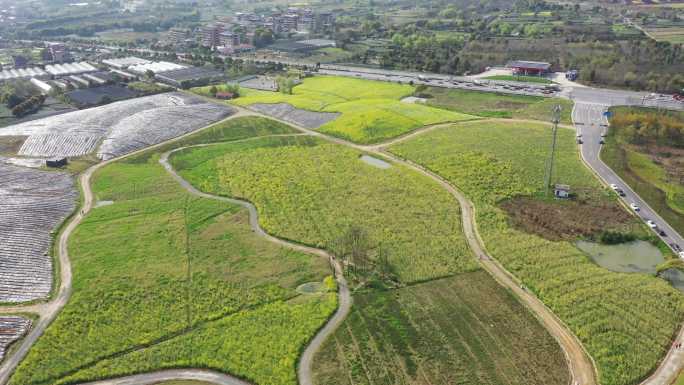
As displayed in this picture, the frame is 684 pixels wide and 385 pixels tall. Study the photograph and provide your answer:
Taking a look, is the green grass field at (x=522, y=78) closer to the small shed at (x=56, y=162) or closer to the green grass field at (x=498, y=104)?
the green grass field at (x=498, y=104)

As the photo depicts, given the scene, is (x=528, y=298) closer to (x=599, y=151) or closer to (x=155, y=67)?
(x=599, y=151)

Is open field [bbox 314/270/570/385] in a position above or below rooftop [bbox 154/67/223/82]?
below

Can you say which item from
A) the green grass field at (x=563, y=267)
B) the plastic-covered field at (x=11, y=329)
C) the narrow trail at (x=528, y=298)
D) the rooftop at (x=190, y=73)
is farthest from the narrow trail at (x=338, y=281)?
the rooftop at (x=190, y=73)

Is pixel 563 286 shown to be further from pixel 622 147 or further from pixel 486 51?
pixel 486 51

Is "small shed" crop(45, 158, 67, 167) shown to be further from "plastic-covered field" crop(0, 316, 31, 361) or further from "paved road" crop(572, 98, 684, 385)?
"paved road" crop(572, 98, 684, 385)

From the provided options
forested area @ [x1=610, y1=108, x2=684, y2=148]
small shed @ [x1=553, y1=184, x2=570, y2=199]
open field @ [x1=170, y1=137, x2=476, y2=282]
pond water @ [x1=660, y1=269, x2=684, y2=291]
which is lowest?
pond water @ [x1=660, y1=269, x2=684, y2=291]

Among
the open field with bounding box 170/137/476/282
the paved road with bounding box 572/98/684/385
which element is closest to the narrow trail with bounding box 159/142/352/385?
the open field with bounding box 170/137/476/282

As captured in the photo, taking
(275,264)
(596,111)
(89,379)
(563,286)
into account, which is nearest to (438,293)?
(563,286)
